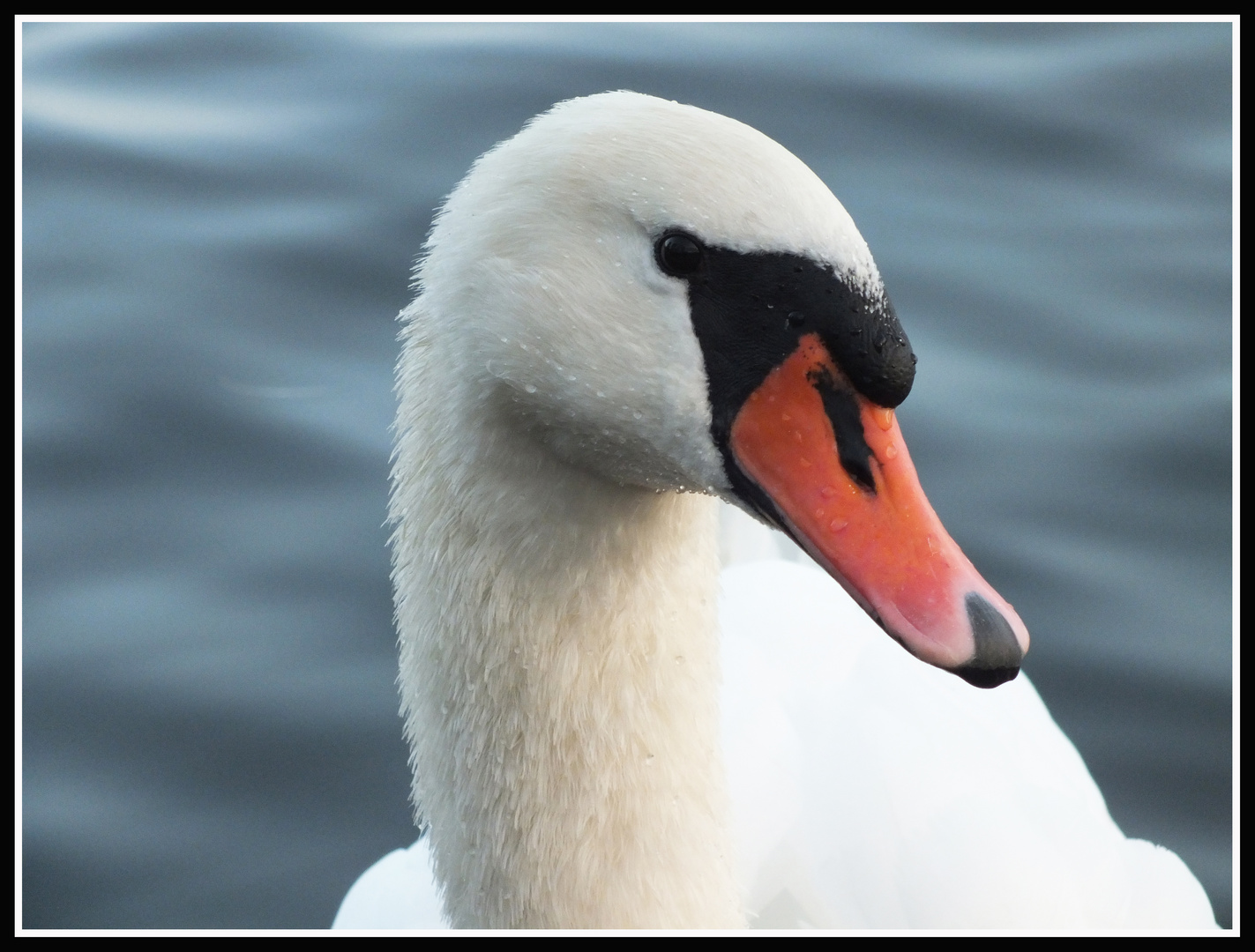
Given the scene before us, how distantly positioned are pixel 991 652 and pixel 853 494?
30cm

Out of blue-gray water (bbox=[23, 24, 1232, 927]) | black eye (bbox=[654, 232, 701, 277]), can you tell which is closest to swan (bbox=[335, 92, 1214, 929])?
black eye (bbox=[654, 232, 701, 277])

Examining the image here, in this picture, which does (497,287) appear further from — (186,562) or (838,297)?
(186,562)

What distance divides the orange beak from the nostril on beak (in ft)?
0.05

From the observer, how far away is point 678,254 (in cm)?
219

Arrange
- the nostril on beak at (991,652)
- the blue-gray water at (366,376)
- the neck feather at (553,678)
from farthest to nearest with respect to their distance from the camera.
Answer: the blue-gray water at (366,376), the neck feather at (553,678), the nostril on beak at (991,652)

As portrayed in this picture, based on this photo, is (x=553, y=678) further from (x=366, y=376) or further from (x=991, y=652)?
(x=366, y=376)

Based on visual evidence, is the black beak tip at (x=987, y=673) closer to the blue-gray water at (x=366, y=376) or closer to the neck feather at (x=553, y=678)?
the neck feather at (x=553, y=678)

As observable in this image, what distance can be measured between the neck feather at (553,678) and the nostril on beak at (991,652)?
59 cm

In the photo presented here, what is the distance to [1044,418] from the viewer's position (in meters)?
5.48

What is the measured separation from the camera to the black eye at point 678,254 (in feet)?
7.15

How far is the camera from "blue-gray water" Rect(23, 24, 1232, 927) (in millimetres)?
4578

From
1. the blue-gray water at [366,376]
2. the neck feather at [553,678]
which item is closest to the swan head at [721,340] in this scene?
the neck feather at [553,678]
